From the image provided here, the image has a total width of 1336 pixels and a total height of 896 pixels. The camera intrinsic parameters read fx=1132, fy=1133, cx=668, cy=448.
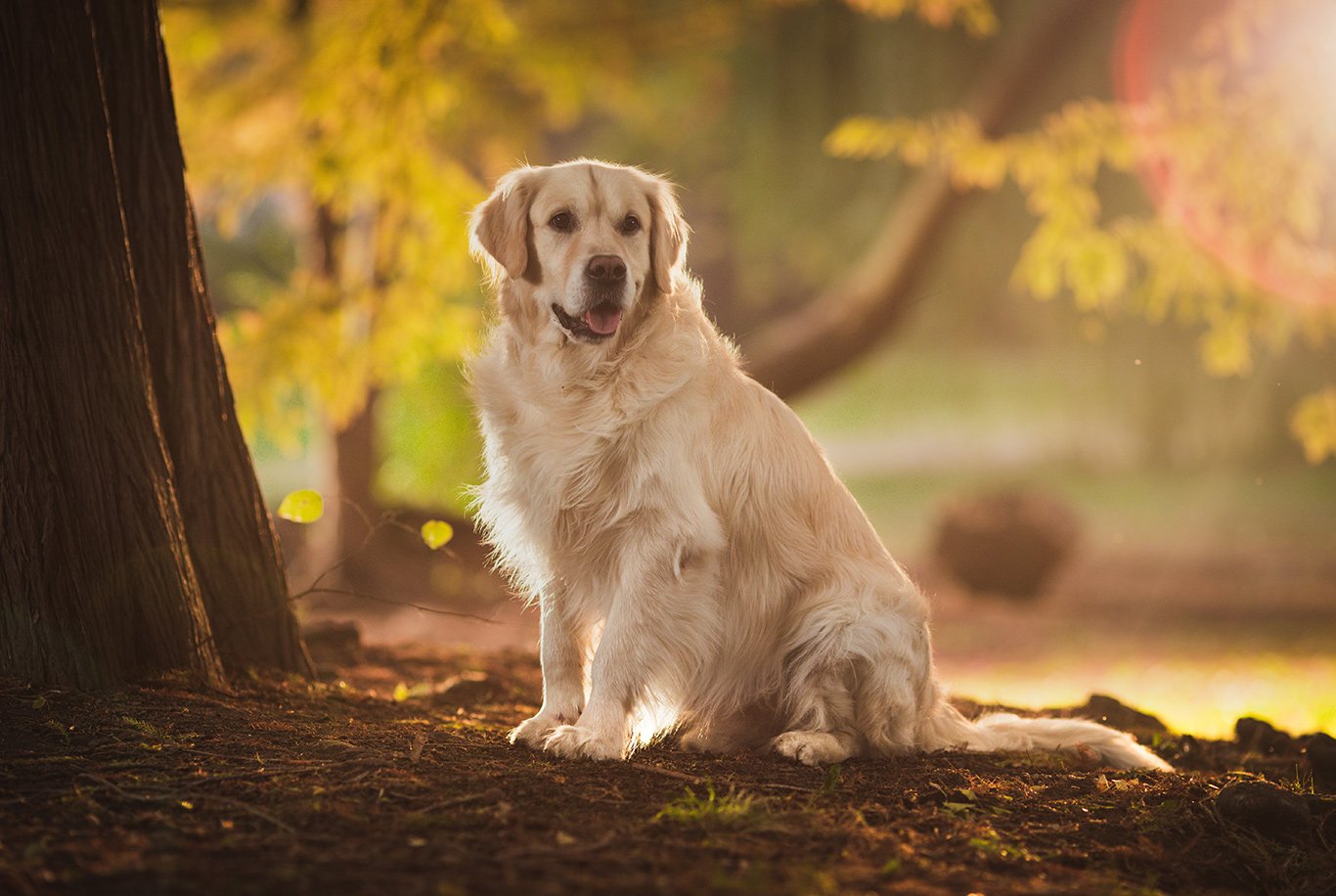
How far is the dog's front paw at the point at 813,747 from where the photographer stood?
3.65m

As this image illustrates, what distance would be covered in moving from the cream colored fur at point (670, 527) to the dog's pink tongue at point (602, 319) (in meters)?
0.05

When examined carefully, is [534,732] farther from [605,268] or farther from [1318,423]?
[1318,423]

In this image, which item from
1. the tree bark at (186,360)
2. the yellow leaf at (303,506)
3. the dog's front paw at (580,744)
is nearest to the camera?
the dog's front paw at (580,744)

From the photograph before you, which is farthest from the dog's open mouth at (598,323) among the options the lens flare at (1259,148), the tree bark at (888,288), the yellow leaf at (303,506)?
the tree bark at (888,288)

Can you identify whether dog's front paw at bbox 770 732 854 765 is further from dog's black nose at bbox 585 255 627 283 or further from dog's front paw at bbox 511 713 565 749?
dog's black nose at bbox 585 255 627 283

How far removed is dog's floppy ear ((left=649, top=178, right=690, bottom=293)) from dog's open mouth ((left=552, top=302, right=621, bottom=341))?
0.25 meters

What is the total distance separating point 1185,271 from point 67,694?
294 inches

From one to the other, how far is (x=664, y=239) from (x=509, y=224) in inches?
21.9

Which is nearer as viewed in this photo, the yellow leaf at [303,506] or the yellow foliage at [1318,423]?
the yellow leaf at [303,506]

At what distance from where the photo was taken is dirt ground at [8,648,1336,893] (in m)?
2.33

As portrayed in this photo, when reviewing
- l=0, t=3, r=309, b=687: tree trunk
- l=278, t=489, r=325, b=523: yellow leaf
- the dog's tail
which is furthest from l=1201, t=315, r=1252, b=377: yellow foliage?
l=0, t=3, r=309, b=687: tree trunk

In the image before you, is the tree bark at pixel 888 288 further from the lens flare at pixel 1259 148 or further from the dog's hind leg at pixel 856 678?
the dog's hind leg at pixel 856 678

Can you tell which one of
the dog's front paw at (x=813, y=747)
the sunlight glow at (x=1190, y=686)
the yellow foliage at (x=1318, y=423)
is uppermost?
the yellow foliage at (x=1318, y=423)

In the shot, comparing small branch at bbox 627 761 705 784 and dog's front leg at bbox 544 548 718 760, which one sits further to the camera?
dog's front leg at bbox 544 548 718 760
